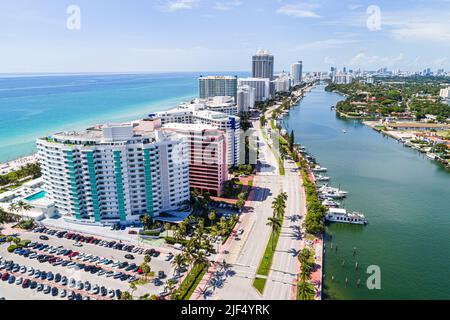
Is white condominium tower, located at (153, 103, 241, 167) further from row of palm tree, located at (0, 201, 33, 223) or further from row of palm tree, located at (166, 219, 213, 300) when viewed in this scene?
row of palm tree, located at (0, 201, 33, 223)

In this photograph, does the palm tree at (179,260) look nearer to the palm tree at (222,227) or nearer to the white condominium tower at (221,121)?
the palm tree at (222,227)

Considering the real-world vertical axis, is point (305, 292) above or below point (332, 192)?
below

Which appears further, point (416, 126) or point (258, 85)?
point (258, 85)

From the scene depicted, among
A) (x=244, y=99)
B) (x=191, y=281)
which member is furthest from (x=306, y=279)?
(x=244, y=99)

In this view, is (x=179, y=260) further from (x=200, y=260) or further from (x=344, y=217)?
(x=344, y=217)

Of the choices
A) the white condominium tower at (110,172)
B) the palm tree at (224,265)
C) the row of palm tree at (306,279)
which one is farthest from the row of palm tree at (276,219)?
the white condominium tower at (110,172)
